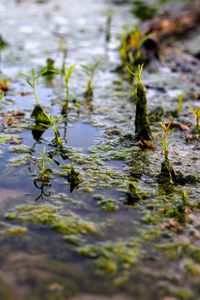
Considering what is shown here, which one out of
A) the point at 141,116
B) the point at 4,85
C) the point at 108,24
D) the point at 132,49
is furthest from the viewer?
the point at 108,24

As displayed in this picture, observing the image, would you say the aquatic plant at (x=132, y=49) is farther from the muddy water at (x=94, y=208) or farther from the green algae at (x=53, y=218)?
the green algae at (x=53, y=218)

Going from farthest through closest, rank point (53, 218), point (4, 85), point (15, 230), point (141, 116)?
point (4, 85), point (141, 116), point (53, 218), point (15, 230)

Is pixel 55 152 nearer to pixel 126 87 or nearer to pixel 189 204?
pixel 189 204

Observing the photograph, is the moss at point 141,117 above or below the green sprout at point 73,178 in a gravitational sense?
above

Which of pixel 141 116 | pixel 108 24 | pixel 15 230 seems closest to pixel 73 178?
pixel 15 230

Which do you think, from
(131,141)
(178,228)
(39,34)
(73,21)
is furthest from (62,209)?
(73,21)

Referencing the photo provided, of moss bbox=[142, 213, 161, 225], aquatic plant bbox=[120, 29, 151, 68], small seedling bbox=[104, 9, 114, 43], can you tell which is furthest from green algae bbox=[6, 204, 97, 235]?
small seedling bbox=[104, 9, 114, 43]

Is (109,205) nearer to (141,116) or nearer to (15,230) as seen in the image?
(15,230)

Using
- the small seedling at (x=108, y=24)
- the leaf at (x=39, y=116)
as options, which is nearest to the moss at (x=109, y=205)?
Result: the leaf at (x=39, y=116)
